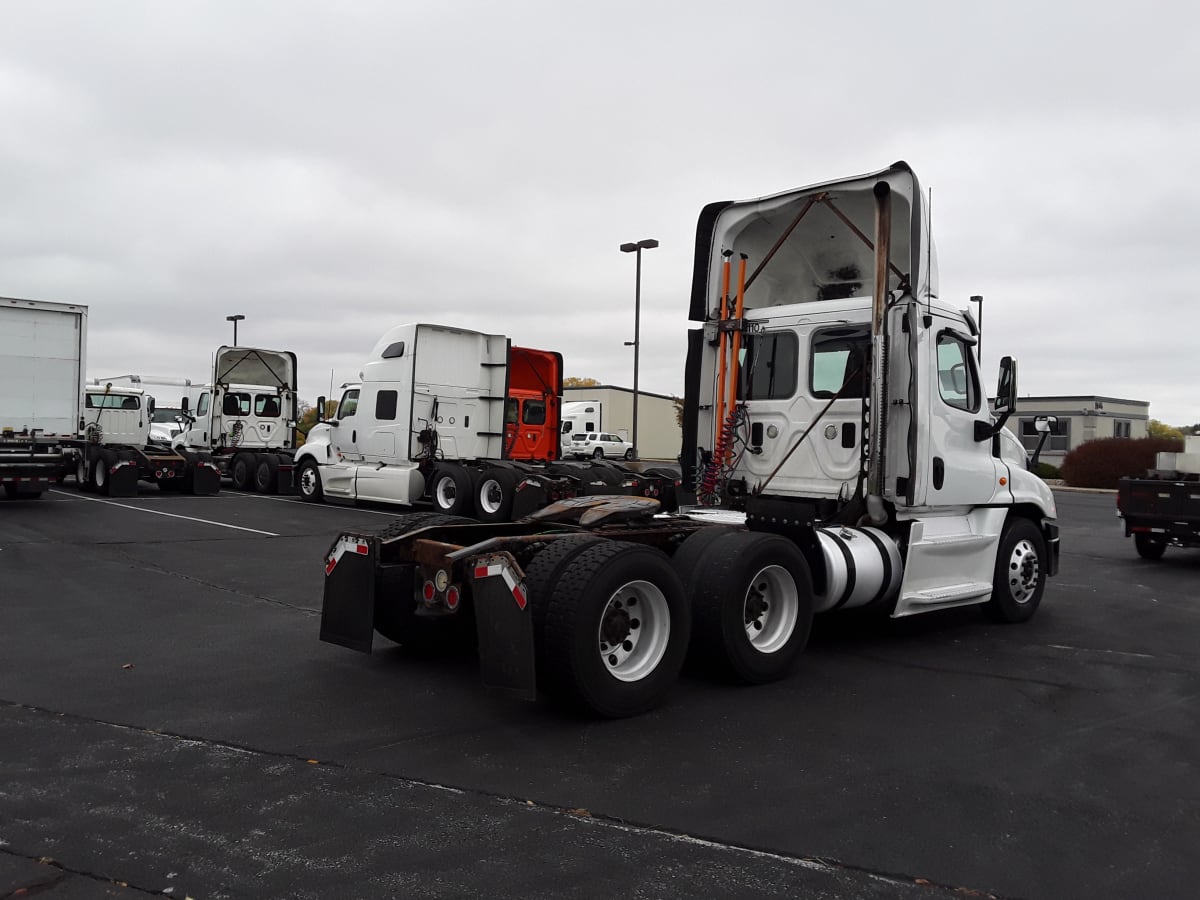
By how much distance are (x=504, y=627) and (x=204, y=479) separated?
18963 mm

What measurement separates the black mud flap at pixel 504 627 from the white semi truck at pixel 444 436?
1152 cm

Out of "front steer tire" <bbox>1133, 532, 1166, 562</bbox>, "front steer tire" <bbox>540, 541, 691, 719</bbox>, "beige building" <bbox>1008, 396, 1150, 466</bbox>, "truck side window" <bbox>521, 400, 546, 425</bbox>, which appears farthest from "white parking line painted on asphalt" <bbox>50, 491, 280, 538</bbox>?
"beige building" <bbox>1008, 396, 1150, 466</bbox>

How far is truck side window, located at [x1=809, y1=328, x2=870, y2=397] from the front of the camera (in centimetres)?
798

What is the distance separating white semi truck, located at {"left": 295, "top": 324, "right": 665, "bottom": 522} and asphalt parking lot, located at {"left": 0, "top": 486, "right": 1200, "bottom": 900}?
9.24m

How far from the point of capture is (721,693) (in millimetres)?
6059

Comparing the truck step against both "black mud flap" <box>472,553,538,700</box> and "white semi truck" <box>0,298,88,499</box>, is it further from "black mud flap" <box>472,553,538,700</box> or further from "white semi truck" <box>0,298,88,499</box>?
"white semi truck" <box>0,298,88,499</box>

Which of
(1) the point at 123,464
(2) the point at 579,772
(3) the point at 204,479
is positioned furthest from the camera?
(3) the point at 204,479

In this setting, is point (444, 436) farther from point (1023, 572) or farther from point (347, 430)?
point (1023, 572)

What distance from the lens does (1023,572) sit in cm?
869

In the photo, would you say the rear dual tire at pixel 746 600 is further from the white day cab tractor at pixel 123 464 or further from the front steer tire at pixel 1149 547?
the white day cab tractor at pixel 123 464

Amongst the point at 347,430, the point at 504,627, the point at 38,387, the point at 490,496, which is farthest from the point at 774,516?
the point at 38,387

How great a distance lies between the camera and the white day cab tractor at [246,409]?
2516 cm

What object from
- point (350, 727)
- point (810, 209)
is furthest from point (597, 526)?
point (810, 209)

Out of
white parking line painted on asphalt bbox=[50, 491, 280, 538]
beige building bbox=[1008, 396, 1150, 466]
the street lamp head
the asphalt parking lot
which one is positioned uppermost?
the street lamp head
